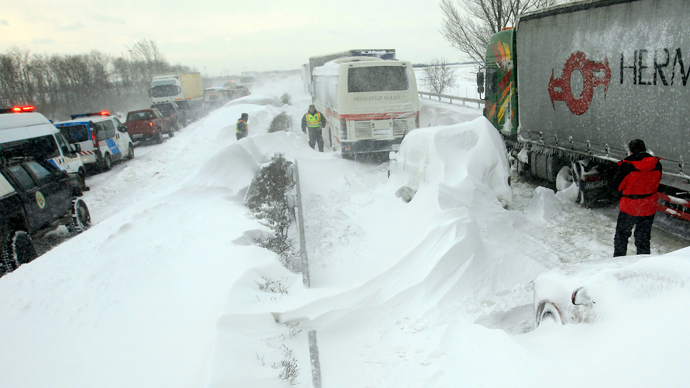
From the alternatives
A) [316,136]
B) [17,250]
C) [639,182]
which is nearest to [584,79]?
[639,182]

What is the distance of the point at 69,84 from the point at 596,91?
44703mm

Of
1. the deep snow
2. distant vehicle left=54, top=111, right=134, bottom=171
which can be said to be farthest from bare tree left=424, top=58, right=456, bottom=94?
the deep snow

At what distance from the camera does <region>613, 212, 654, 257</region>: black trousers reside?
5.69 m

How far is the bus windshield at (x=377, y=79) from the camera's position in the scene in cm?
1266

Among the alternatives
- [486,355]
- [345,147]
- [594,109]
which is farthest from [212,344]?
[345,147]

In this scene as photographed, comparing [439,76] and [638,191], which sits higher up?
[439,76]

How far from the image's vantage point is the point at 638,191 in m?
5.58

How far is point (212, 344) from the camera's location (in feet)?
12.4

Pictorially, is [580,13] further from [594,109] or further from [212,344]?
[212,344]

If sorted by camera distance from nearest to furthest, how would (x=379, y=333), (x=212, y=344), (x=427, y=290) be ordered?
(x=212, y=344), (x=379, y=333), (x=427, y=290)

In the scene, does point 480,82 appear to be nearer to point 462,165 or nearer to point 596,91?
point 596,91

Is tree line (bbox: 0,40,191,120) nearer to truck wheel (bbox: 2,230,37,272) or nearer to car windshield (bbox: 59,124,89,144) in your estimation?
car windshield (bbox: 59,124,89,144)

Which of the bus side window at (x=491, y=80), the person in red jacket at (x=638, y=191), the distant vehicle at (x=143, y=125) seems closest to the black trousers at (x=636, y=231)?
the person in red jacket at (x=638, y=191)

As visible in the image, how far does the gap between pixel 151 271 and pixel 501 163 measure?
5.79 meters
